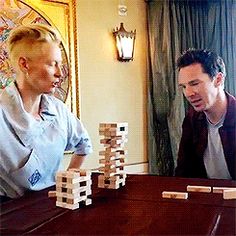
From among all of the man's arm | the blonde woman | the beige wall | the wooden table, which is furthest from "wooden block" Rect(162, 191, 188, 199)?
the beige wall

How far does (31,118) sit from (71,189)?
9.9 inches

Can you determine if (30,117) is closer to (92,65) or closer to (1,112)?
(1,112)

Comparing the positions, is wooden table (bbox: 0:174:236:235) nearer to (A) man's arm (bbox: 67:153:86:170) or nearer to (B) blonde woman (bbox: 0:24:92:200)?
(B) blonde woman (bbox: 0:24:92:200)

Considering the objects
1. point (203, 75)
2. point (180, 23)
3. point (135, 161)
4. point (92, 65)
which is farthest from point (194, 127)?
point (180, 23)

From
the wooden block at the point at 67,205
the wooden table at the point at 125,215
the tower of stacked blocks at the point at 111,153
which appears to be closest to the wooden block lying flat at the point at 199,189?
the wooden table at the point at 125,215

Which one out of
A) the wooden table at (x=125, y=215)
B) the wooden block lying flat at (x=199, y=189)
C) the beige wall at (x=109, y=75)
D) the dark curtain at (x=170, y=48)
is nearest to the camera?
the wooden table at (x=125, y=215)

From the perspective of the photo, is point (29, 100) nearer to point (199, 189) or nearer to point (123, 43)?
point (199, 189)

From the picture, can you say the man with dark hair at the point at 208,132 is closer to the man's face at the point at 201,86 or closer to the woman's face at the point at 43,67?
the man's face at the point at 201,86

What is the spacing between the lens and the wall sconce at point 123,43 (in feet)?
6.50

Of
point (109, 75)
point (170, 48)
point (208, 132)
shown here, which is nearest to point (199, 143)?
point (208, 132)

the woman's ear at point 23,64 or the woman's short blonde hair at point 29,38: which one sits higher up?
the woman's short blonde hair at point 29,38

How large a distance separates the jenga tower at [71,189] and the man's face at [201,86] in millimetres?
618

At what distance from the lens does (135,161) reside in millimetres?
2154

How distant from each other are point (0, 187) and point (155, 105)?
1422mm
